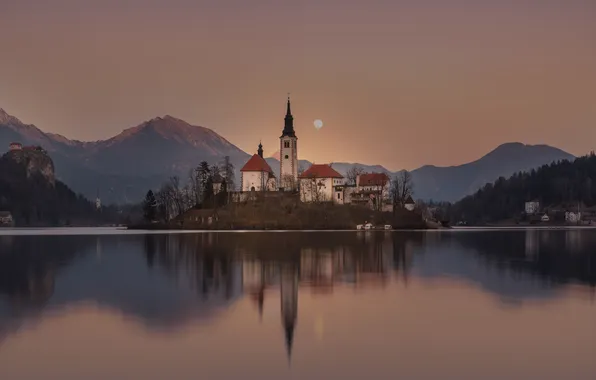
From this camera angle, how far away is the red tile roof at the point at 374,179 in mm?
164875

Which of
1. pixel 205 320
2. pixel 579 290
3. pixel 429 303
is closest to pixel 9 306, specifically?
pixel 205 320

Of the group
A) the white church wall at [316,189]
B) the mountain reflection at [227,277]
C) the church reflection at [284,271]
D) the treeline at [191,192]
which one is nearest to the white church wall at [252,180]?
the treeline at [191,192]

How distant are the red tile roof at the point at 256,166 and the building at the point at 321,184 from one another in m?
9.45

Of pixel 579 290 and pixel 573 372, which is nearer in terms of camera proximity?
pixel 573 372

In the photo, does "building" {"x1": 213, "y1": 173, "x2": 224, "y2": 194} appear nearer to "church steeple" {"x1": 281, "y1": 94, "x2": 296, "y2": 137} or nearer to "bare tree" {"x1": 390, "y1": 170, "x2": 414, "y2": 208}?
"church steeple" {"x1": 281, "y1": 94, "x2": 296, "y2": 137}

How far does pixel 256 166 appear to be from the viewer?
542 feet

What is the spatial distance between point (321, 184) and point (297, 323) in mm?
140119

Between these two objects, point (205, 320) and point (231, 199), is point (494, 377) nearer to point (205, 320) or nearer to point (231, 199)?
point (205, 320)

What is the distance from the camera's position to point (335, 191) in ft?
549

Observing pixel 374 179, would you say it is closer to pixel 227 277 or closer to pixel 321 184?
pixel 321 184

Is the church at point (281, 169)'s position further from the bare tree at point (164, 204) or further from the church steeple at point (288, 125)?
the bare tree at point (164, 204)

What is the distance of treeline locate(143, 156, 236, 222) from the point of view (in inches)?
6117

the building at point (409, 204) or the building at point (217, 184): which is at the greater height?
the building at point (217, 184)

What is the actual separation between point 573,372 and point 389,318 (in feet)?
29.1
